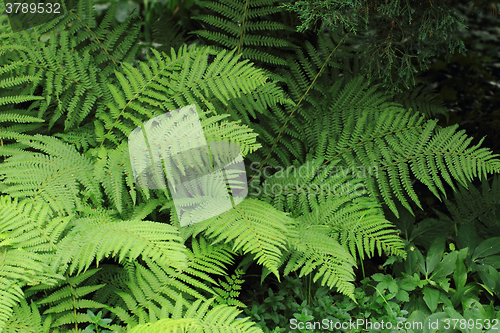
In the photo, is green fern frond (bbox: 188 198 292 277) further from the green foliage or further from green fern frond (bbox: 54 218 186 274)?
the green foliage

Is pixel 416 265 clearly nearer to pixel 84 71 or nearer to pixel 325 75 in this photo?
pixel 325 75

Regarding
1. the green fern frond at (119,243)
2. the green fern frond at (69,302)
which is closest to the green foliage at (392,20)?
the green fern frond at (119,243)

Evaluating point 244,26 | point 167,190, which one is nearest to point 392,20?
point 244,26

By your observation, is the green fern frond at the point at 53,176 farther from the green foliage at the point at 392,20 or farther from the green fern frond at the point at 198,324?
the green foliage at the point at 392,20

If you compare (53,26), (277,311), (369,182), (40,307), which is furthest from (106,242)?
(53,26)

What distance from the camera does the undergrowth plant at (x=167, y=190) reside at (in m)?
1.36

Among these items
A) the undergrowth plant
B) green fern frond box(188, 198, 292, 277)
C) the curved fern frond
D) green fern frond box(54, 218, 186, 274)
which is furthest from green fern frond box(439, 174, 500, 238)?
the curved fern frond

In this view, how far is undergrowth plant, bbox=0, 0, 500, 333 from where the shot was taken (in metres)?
1.36

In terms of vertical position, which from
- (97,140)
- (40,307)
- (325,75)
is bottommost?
(40,307)

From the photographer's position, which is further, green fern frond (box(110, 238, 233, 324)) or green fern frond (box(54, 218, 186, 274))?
green fern frond (box(110, 238, 233, 324))

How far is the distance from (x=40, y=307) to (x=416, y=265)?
1.73 meters

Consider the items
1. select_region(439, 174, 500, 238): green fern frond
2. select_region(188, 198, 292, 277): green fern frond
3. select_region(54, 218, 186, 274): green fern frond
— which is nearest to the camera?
select_region(54, 218, 186, 274): green fern frond

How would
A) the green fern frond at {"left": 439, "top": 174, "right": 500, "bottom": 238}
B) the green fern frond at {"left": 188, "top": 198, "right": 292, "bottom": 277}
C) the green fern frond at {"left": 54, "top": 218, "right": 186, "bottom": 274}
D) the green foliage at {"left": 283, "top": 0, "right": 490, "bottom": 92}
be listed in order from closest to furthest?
the green fern frond at {"left": 54, "top": 218, "right": 186, "bottom": 274} < the green fern frond at {"left": 188, "top": 198, "right": 292, "bottom": 277} < the green foliage at {"left": 283, "top": 0, "right": 490, "bottom": 92} < the green fern frond at {"left": 439, "top": 174, "right": 500, "bottom": 238}

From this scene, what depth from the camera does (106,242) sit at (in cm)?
124
